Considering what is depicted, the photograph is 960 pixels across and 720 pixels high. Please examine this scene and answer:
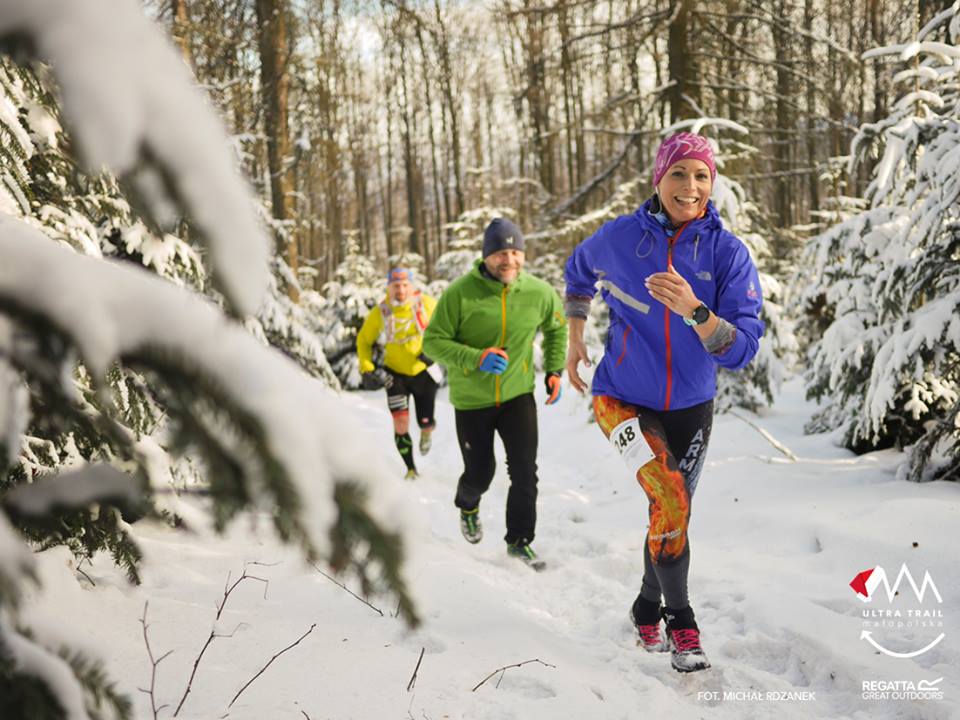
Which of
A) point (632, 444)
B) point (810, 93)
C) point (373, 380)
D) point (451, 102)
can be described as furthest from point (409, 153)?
point (632, 444)

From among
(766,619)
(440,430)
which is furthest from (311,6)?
(766,619)

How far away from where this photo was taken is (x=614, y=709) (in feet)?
8.18

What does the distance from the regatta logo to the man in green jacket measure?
6.01 ft

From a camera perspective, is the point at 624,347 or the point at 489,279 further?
the point at 489,279

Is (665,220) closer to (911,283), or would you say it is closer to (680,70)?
(911,283)

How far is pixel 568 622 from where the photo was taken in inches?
137

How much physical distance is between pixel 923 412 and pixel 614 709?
438 cm

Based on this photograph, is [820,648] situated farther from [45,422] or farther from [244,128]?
[244,128]

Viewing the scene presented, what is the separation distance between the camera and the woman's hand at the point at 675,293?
2.64 meters

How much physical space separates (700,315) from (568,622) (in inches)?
73.0

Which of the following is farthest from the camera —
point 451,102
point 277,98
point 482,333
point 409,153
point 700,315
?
point 409,153

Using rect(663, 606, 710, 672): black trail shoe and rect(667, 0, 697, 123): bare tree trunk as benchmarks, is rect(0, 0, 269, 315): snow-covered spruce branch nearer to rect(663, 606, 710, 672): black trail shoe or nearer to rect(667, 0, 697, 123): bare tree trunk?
rect(663, 606, 710, 672): black trail shoe

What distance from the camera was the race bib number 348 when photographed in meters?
2.86

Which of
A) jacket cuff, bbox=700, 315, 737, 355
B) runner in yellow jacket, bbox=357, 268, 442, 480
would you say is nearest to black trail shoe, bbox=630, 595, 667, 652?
jacket cuff, bbox=700, 315, 737, 355
